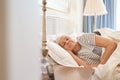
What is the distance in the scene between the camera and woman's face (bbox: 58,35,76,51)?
5.85 feet

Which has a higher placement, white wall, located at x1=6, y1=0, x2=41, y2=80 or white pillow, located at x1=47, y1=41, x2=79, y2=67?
white wall, located at x1=6, y1=0, x2=41, y2=80

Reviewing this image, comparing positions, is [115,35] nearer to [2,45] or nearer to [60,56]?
[60,56]

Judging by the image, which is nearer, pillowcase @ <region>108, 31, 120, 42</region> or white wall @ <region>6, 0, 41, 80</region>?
white wall @ <region>6, 0, 41, 80</region>

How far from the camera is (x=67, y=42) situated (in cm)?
180

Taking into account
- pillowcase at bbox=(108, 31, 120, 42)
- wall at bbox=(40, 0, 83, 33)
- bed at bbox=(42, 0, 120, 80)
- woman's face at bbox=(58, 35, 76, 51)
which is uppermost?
wall at bbox=(40, 0, 83, 33)

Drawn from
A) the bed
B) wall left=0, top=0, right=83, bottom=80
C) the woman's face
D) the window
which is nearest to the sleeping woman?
the woman's face

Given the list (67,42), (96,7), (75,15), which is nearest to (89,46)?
(67,42)

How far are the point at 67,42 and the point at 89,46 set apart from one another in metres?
0.22

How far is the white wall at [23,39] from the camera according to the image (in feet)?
1.25

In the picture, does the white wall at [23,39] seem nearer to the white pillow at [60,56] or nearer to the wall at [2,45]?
the wall at [2,45]

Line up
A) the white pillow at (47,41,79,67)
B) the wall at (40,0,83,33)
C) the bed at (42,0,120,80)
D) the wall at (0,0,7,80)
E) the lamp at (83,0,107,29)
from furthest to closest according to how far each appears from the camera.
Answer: the wall at (40,0,83,33)
the lamp at (83,0,107,29)
the white pillow at (47,41,79,67)
the bed at (42,0,120,80)
the wall at (0,0,7,80)

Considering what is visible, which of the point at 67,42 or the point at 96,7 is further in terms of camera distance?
the point at 96,7

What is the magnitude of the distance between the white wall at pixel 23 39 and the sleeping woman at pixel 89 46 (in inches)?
50.2

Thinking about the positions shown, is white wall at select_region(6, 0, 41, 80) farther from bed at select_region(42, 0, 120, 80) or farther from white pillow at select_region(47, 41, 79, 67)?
white pillow at select_region(47, 41, 79, 67)
